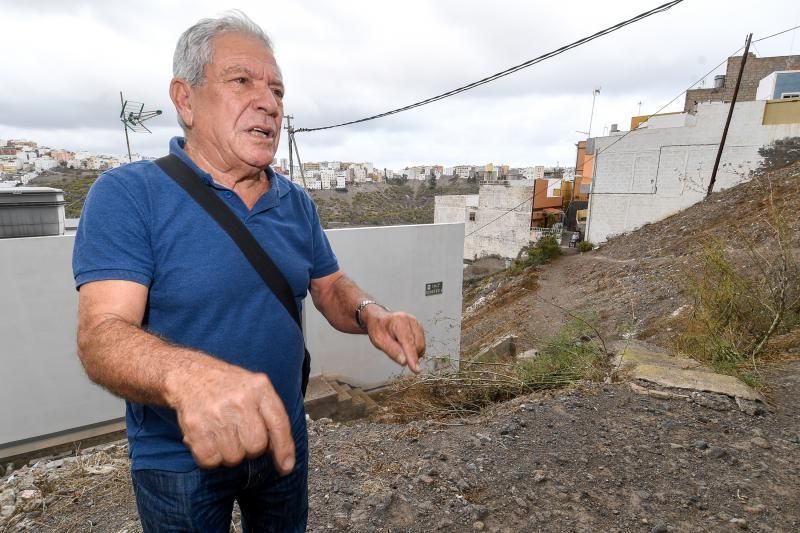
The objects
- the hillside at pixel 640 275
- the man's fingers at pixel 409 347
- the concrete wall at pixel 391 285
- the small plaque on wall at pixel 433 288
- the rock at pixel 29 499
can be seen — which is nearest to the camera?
the man's fingers at pixel 409 347

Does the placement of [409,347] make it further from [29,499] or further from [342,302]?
[29,499]

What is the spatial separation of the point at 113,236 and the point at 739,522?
259cm

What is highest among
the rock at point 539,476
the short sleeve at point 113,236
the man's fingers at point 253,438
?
the short sleeve at point 113,236

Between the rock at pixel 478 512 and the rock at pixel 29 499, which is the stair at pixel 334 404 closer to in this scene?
the rock at pixel 29 499

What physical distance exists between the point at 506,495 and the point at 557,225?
22.2 m

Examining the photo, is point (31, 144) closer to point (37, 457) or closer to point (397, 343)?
point (37, 457)

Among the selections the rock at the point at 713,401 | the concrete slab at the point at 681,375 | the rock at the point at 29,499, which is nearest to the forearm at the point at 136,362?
the rock at the point at 29,499

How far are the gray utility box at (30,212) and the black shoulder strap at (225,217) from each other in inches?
215

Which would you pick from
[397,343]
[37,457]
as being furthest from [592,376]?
[37,457]

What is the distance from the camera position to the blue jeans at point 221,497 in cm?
109

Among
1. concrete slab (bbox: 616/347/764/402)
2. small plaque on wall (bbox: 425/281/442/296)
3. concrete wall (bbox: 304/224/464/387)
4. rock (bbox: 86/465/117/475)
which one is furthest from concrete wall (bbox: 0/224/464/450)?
concrete slab (bbox: 616/347/764/402)

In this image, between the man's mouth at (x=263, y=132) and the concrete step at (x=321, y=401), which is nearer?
the man's mouth at (x=263, y=132)

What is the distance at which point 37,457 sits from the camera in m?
4.86

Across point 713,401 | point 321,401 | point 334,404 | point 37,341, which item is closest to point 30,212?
point 37,341
